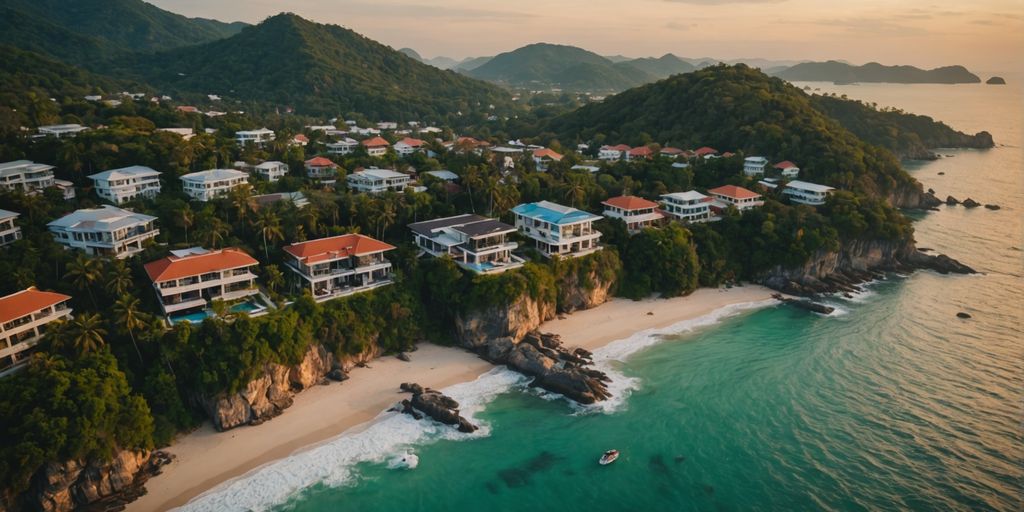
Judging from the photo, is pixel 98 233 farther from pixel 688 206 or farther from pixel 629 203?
pixel 688 206

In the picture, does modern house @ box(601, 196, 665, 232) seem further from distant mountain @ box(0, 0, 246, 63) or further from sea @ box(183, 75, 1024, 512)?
distant mountain @ box(0, 0, 246, 63)

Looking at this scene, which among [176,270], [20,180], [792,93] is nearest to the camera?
[176,270]

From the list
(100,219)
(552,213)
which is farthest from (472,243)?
(100,219)

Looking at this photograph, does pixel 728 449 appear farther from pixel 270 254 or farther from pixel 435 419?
pixel 270 254

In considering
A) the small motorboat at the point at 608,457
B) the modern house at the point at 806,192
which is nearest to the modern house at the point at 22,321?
the small motorboat at the point at 608,457

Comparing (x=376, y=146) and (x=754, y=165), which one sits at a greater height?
(x=376, y=146)

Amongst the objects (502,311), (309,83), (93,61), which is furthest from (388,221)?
(93,61)

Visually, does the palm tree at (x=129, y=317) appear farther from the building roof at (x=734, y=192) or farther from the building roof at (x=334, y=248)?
the building roof at (x=734, y=192)
